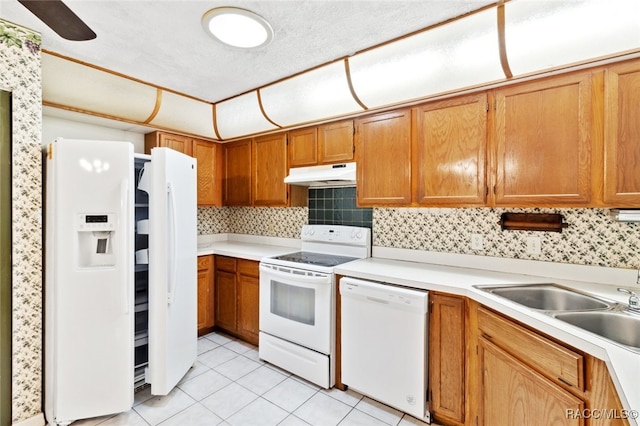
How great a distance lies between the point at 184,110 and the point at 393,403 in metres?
3.16

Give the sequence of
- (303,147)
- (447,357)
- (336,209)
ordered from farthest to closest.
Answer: (336,209)
(303,147)
(447,357)

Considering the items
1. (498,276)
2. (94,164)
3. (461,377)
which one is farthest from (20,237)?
(498,276)

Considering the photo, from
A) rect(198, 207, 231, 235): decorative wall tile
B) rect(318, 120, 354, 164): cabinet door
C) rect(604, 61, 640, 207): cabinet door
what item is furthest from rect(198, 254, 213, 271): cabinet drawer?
rect(604, 61, 640, 207): cabinet door

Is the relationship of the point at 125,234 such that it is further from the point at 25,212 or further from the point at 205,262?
the point at 205,262

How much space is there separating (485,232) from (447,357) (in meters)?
0.95

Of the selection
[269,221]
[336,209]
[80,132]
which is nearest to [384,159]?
[336,209]

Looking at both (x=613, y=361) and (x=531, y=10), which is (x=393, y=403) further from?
(x=531, y=10)

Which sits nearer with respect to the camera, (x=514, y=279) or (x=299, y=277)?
(x=514, y=279)

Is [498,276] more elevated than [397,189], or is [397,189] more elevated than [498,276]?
[397,189]

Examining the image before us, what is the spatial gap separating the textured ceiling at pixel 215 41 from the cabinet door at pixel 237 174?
3.08 feet

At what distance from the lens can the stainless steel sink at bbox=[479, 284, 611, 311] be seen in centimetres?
165

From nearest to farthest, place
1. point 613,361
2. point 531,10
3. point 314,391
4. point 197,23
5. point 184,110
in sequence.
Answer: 1. point 613,361
2. point 531,10
3. point 197,23
4. point 314,391
5. point 184,110

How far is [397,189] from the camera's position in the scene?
2264 millimetres

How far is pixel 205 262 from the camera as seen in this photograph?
310 centimetres
